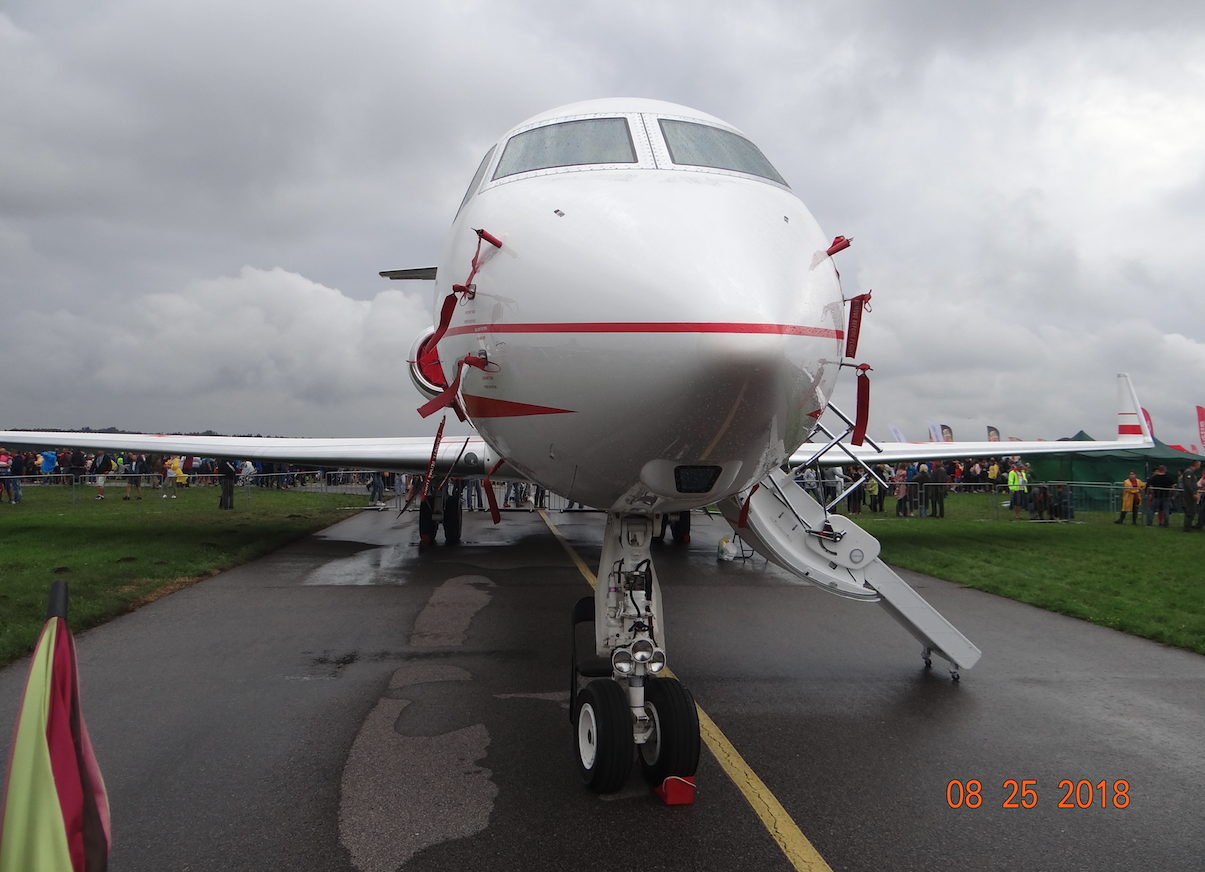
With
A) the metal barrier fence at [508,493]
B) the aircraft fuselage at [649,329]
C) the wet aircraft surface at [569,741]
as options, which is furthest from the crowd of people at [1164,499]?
the aircraft fuselage at [649,329]

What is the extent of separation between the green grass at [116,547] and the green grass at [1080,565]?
10237 mm

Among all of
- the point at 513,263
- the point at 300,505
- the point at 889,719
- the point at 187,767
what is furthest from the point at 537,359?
the point at 300,505

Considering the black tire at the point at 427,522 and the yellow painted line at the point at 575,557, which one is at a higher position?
the black tire at the point at 427,522

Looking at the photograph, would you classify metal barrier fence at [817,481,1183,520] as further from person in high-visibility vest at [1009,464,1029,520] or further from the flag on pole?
the flag on pole

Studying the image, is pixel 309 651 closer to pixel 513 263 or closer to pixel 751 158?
pixel 513 263

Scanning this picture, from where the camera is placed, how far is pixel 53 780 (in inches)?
79.9

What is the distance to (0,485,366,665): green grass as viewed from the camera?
7.94 meters

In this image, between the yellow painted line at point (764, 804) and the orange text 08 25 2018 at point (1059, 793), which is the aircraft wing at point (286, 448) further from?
the orange text 08 25 2018 at point (1059, 793)

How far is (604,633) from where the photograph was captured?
4324 millimetres

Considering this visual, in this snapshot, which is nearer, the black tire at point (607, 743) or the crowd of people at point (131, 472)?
the black tire at point (607, 743)

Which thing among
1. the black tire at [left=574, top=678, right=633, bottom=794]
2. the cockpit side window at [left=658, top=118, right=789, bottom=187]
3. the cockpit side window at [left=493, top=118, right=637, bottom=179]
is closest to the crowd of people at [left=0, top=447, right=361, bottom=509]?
the cockpit side window at [left=493, top=118, right=637, bottom=179]

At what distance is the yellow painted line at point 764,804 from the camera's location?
3287 millimetres

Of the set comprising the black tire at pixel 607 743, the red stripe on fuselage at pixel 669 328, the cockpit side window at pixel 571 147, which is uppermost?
the cockpit side window at pixel 571 147

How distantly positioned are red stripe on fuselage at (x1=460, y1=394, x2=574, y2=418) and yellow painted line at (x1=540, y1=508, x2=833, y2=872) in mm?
2079
